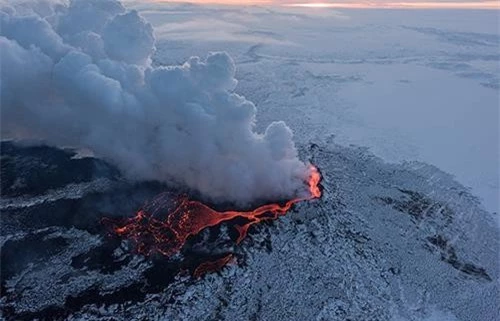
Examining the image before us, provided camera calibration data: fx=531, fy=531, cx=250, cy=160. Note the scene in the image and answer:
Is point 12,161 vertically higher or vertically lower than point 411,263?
higher

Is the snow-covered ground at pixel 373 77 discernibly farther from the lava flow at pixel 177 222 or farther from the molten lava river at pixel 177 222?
the molten lava river at pixel 177 222

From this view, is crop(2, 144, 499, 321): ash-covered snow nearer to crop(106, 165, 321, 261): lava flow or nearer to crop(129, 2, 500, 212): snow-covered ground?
crop(106, 165, 321, 261): lava flow

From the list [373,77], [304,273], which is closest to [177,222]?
[304,273]

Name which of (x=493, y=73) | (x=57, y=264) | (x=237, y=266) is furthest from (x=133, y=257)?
(x=493, y=73)

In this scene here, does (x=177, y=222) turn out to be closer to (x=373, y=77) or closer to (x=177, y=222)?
(x=177, y=222)

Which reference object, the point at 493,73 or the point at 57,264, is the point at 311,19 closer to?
the point at 493,73

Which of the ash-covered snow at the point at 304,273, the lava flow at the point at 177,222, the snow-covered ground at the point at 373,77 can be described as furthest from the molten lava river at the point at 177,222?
the snow-covered ground at the point at 373,77

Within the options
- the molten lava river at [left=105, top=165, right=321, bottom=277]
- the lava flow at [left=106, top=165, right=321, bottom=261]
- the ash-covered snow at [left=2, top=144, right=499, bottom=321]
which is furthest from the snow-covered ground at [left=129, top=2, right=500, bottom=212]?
the molten lava river at [left=105, top=165, right=321, bottom=277]
